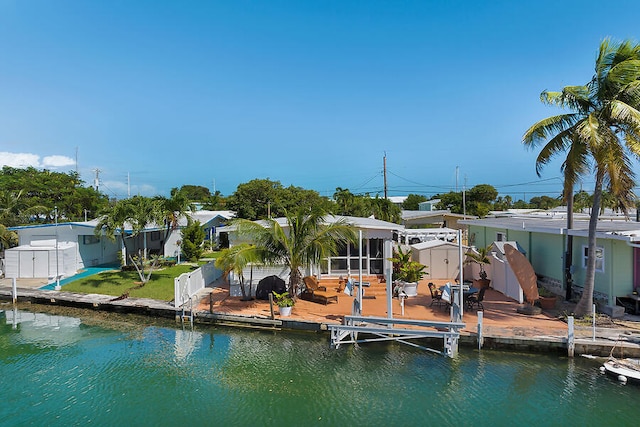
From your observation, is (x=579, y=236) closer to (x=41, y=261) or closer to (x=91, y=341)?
(x=91, y=341)

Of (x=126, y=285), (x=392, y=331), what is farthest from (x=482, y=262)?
(x=126, y=285)

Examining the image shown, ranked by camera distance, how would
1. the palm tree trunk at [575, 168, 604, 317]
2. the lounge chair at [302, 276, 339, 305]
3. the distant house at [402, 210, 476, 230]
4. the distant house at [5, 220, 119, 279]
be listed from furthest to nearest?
the distant house at [402, 210, 476, 230] < the distant house at [5, 220, 119, 279] < the lounge chair at [302, 276, 339, 305] < the palm tree trunk at [575, 168, 604, 317]

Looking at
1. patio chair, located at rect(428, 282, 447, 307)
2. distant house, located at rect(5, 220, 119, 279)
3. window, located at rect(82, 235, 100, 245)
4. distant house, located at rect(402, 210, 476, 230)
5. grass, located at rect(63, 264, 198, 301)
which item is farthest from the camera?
distant house, located at rect(402, 210, 476, 230)

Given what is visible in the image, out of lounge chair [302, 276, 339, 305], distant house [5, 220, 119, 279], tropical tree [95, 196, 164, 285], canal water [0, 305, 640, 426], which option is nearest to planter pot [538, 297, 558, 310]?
canal water [0, 305, 640, 426]

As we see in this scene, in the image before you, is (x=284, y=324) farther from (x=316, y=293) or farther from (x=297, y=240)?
(x=297, y=240)

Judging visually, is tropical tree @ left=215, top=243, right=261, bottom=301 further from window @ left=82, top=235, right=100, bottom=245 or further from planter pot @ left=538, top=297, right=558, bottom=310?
window @ left=82, top=235, right=100, bottom=245

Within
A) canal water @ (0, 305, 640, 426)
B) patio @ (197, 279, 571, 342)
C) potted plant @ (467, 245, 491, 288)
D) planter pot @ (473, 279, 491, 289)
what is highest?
potted plant @ (467, 245, 491, 288)
